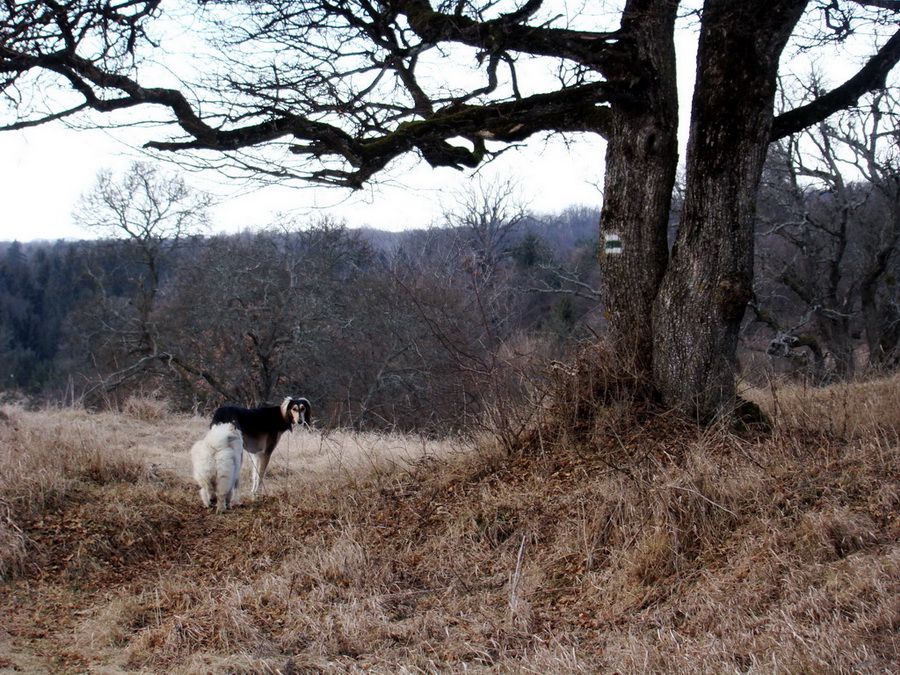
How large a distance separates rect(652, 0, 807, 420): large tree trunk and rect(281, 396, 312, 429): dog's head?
397 cm

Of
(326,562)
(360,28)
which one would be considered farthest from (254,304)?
(326,562)

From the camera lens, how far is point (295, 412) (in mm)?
7980

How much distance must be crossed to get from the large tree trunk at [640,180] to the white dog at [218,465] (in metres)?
3.73

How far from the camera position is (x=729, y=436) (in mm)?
5617

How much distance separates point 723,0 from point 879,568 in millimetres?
4497

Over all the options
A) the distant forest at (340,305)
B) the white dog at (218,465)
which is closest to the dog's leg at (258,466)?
the white dog at (218,465)

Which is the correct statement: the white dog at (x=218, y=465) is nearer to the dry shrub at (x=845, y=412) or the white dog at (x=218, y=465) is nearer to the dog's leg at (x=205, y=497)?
the dog's leg at (x=205, y=497)

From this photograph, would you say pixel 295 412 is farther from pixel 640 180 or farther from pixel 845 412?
pixel 845 412

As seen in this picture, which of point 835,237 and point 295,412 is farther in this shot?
point 835,237

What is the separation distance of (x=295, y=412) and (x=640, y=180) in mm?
4284

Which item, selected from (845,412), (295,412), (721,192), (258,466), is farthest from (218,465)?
(845,412)

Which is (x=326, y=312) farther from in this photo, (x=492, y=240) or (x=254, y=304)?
(x=492, y=240)

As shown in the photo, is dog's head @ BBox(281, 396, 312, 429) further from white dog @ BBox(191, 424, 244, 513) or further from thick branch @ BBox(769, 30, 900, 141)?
thick branch @ BBox(769, 30, 900, 141)

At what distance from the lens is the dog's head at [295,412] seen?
26.2 ft
